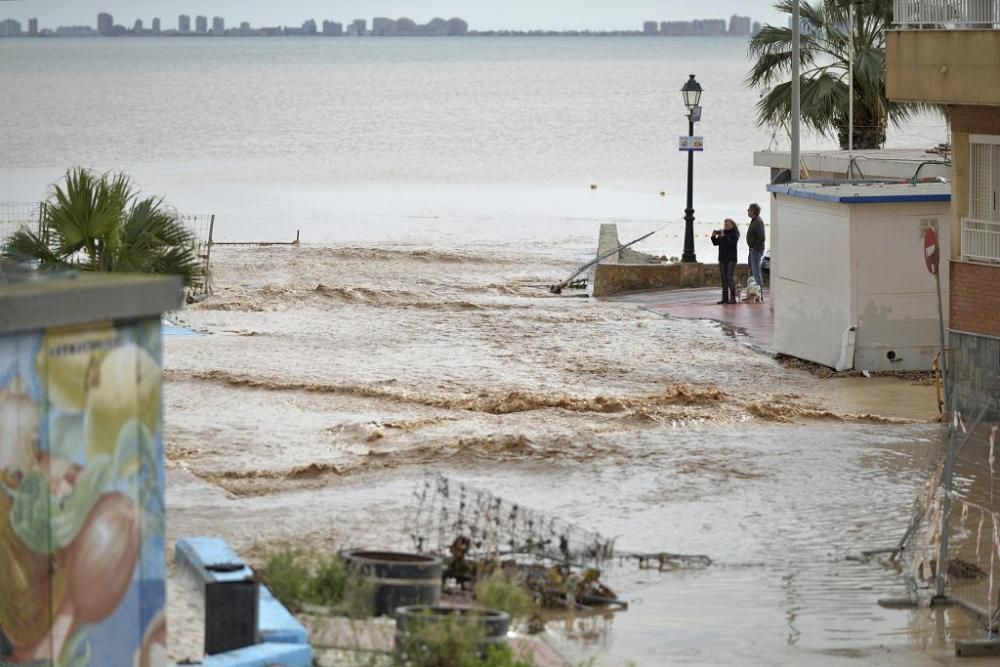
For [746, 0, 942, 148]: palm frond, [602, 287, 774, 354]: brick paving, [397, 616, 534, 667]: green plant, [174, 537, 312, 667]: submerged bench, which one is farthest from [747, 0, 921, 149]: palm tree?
[397, 616, 534, 667]: green plant

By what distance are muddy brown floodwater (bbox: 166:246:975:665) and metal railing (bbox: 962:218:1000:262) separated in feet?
6.35

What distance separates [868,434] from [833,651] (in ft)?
26.0

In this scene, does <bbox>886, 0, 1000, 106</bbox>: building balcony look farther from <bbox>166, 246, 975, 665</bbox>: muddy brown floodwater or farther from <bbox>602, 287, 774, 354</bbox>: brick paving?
<bbox>602, 287, 774, 354</bbox>: brick paving

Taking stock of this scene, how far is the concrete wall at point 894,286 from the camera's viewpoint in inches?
878

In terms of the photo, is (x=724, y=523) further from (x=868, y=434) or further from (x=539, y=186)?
(x=539, y=186)

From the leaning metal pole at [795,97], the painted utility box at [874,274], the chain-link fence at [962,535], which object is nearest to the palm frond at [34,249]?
the chain-link fence at [962,535]

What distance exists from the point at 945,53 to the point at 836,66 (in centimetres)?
2214

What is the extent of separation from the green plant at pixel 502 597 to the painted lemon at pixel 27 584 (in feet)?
11.1

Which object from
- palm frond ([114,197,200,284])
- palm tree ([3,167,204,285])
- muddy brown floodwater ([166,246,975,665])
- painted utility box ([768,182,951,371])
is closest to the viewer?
muddy brown floodwater ([166,246,975,665])

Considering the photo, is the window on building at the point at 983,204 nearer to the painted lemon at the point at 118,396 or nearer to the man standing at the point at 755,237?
the man standing at the point at 755,237

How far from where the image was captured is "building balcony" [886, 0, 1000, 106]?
59.6ft

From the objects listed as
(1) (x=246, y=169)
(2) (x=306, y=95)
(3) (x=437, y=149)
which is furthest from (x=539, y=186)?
(2) (x=306, y=95)

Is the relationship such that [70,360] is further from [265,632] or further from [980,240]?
[980,240]

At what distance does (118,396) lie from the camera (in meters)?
7.74
